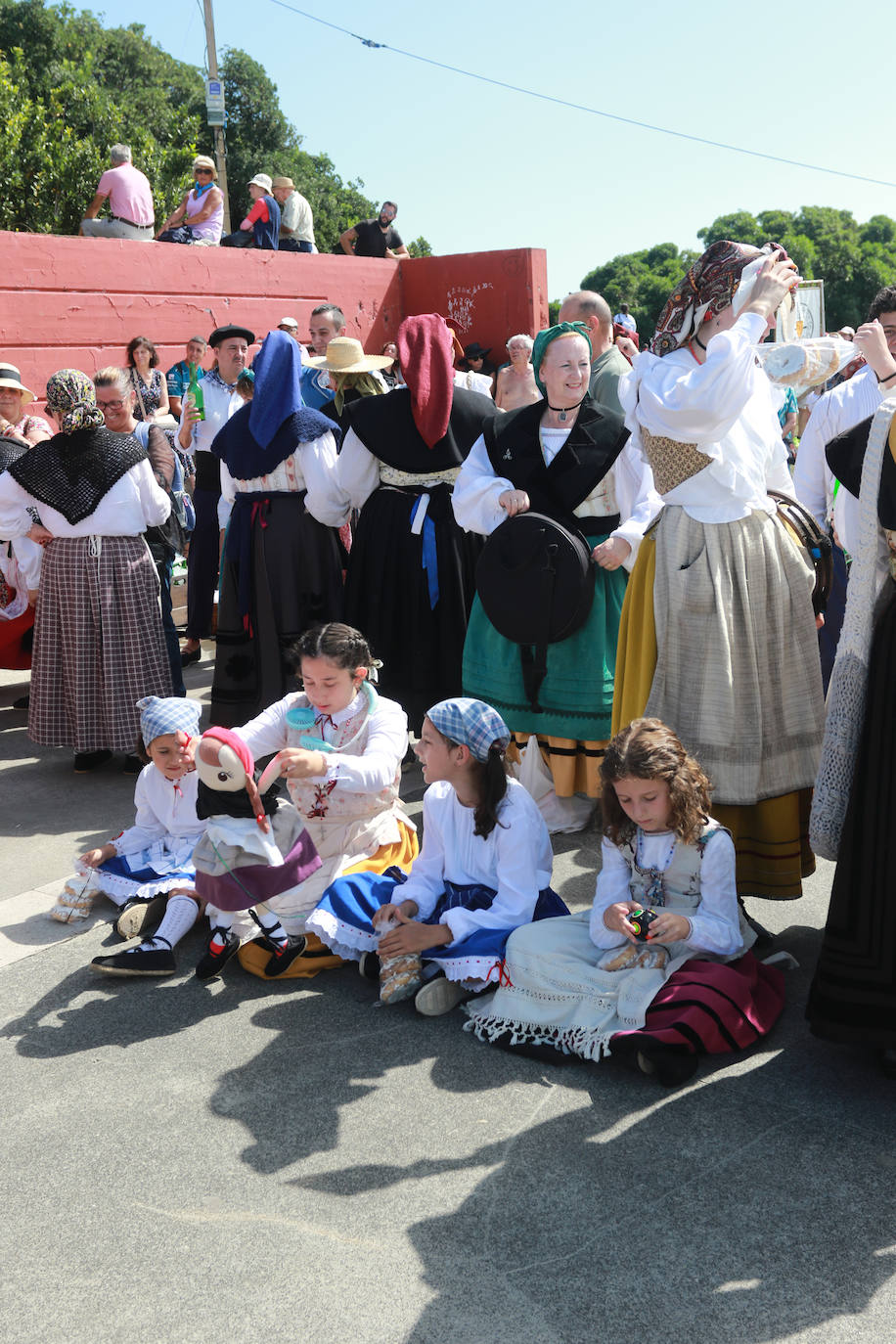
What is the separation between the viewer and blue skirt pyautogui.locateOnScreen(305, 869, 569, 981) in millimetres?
3363

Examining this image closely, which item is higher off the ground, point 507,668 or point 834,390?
point 834,390

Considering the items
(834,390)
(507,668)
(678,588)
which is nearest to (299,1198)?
(678,588)

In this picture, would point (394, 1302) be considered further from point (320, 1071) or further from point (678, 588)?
point (678, 588)

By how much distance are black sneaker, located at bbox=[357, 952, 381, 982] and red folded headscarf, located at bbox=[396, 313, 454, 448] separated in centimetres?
227

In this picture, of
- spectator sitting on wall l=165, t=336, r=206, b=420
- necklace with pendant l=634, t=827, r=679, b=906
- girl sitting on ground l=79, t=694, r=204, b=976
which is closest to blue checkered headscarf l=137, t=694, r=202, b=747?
girl sitting on ground l=79, t=694, r=204, b=976

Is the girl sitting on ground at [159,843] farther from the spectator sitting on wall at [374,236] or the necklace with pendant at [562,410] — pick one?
the spectator sitting on wall at [374,236]

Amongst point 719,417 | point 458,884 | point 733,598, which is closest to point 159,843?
point 458,884

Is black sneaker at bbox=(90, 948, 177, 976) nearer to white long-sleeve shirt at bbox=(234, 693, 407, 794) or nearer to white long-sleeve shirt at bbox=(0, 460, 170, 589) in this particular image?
white long-sleeve shirt at bbox=(234, 693, 407, 794)

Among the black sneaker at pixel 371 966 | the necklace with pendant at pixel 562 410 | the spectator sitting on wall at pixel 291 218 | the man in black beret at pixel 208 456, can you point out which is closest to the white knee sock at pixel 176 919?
the black sneaker at pixel 371 966

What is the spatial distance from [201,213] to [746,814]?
30.2ft

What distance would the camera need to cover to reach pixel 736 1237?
92.9 inches

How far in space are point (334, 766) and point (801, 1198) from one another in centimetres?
173

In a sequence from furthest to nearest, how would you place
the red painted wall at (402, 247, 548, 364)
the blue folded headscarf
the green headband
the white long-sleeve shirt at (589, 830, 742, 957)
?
the red painted wall at (402, 247, 548, 364), the blue folded headscarf, the green headband, the white long-sleeve shirt at (589, 830, 742, 957)

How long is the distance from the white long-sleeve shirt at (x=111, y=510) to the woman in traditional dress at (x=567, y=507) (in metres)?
1.62
